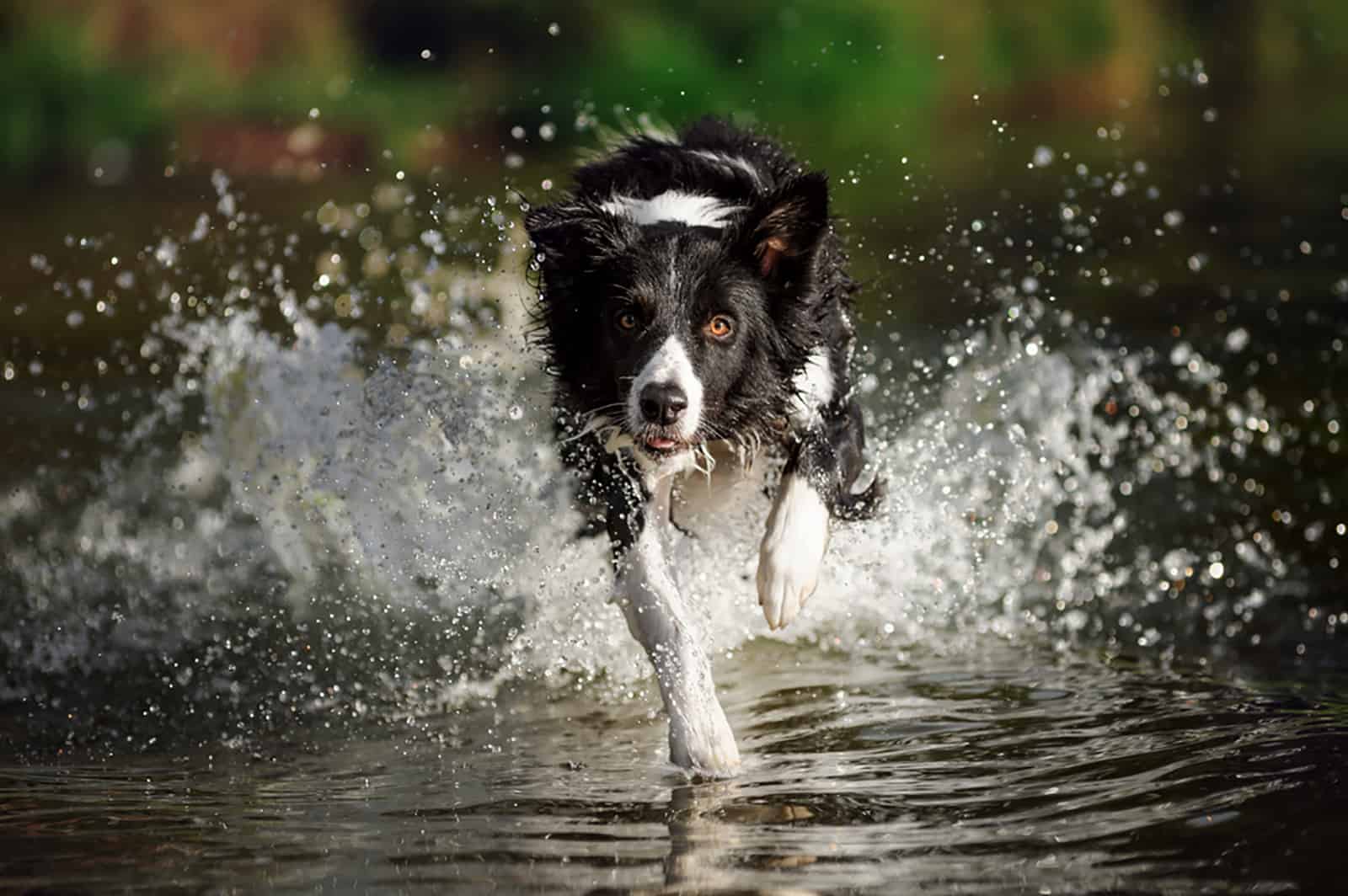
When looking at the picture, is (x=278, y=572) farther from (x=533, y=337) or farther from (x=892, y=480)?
(x=892, y=480)

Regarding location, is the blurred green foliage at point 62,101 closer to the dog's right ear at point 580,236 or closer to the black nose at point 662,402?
the dog's right ear at point 580,236

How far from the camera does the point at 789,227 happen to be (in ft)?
15.2

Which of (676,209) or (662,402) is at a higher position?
(676,209)

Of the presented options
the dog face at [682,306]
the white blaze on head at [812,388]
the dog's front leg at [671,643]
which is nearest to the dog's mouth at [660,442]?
the dog face at [682,306]

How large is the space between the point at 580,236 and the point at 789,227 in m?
0.52

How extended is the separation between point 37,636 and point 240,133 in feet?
39.8

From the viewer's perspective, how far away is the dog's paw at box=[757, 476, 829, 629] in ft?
15.2

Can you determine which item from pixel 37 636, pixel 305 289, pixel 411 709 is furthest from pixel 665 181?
pixel 305 289

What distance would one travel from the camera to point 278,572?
6312 mm

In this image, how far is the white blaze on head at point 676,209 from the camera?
478cm

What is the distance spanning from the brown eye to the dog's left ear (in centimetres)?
20

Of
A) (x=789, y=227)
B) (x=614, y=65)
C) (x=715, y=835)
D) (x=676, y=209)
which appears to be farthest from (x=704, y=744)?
(x=614, y=65)

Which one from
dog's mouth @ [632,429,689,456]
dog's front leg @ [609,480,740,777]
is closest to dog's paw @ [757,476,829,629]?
dog's front leg @ [609,480,740,777]

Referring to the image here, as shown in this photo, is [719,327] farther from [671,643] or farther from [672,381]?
[671,643]
